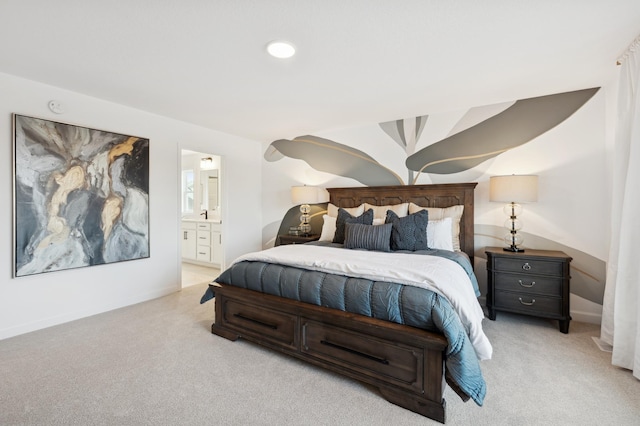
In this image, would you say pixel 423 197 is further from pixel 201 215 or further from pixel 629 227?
pixel 201 215

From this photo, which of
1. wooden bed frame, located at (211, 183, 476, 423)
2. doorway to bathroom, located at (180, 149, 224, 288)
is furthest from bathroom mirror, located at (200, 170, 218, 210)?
wooden bed frame, located at (211, 183, 476, 423)

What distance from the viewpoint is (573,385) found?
1883mm

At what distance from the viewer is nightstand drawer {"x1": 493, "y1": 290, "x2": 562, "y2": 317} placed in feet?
8.79

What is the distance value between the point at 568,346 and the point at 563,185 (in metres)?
1.58

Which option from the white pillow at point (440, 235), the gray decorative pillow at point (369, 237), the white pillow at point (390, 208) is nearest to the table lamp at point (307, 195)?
the white pillow at point (390, 208)

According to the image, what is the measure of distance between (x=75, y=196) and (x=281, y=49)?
2.57 metres

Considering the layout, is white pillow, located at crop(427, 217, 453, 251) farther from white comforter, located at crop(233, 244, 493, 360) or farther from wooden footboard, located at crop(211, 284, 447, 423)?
wooden footboard, located at crop(211, 284, 447, 423)

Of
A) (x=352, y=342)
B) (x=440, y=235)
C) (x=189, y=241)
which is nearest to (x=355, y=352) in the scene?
(x=352, y=342)

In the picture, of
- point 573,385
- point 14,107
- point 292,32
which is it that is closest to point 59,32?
point 14,107

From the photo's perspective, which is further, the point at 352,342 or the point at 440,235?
the point at 440,235

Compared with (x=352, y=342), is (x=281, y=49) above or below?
above

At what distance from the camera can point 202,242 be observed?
18.0 ft

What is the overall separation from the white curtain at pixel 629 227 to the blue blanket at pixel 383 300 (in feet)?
3.32

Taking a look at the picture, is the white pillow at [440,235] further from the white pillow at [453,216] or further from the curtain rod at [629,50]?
the curtain rod at [629,50]
